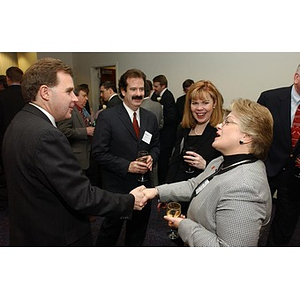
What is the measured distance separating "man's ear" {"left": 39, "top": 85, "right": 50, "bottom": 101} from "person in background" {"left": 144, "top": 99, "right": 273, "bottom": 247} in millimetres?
895

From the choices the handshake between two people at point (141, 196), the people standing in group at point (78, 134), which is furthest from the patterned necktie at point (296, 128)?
the people standing in group at point (78, 134)

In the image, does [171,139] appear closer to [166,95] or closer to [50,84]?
[166,95]

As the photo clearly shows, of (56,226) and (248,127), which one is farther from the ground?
(248,127)

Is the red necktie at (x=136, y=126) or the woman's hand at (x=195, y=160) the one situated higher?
the red necktie at (x=136, y=126)

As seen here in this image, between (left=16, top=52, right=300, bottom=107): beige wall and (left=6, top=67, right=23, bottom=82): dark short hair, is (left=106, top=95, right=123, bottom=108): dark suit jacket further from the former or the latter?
(left=16, top=52, right=300, bottom=107): beige wall

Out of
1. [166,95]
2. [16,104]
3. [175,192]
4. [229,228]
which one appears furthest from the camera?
[166,95]

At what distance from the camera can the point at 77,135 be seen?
3.12 metres

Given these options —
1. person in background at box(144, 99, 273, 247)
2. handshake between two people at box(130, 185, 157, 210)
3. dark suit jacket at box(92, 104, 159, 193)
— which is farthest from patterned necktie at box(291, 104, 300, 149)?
handshake between two people at box(130, 185, 157, 210)

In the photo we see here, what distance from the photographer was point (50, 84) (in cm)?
132

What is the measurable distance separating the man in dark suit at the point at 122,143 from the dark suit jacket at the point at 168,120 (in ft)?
7.26

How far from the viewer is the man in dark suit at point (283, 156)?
7.52 feet

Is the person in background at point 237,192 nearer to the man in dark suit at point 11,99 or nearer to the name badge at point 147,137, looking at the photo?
the name badge at point 147,137

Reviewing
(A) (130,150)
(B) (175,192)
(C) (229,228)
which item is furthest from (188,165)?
(C) (229,228)

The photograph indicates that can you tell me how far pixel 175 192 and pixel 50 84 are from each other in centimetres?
100
